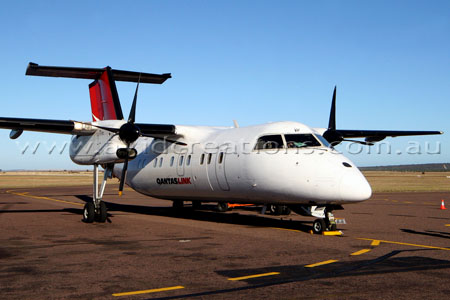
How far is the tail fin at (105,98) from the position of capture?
19719mm

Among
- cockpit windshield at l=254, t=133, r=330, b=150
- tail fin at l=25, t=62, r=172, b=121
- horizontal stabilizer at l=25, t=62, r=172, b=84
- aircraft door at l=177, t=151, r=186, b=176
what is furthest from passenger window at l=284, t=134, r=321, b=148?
tail fin at l=25, t=62, r=172, b=121

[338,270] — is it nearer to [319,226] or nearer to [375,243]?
[375,243]

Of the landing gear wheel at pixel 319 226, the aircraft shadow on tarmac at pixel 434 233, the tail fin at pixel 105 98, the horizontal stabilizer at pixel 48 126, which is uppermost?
the tail fin at pixel 105 98

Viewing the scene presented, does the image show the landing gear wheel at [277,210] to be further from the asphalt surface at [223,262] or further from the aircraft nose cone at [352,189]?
the aircraft nose cone at [352,189]

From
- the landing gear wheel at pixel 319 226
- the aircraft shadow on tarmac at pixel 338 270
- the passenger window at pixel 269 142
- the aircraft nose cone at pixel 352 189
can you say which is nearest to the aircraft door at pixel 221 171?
the passenger window at pixel 269 142

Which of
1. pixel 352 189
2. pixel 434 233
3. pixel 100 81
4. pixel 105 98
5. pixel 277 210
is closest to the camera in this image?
pixel 352 189

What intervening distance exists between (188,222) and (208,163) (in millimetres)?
2322

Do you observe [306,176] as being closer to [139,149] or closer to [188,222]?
[188,222]

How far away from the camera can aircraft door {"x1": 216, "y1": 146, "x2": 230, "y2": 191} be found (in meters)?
14.8

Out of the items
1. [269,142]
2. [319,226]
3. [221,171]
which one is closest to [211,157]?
[221,171]

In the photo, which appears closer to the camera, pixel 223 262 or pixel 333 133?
pixel 223 262

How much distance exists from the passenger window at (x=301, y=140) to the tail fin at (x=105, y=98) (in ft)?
27.6

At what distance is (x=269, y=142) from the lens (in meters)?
13.8

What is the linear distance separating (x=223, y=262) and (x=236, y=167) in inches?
236
